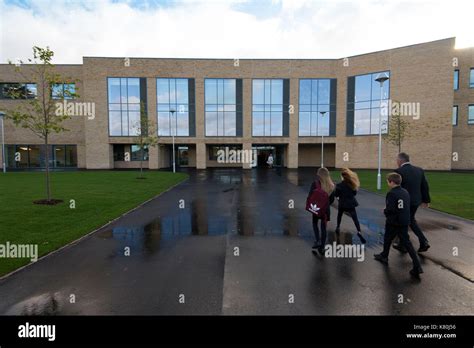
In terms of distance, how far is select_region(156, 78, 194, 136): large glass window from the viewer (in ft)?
99.6

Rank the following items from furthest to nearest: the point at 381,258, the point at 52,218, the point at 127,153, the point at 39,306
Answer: the point at 127,153 → the point at 52,218 → the point at 381,258 → the point at 39,306

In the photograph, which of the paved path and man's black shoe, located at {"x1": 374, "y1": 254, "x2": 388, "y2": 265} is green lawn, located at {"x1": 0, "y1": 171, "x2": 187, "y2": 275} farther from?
man's black shoe, located at {"x1": 374, "y1": 254, "x2": 388, "y2": 265}

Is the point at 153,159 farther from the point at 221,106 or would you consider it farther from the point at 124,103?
the point at 221,106

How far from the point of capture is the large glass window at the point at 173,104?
30344 millimetres

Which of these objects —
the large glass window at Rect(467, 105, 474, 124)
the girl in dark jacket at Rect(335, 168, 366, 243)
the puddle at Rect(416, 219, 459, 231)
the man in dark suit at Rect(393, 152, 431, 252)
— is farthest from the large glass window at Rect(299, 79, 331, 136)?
the man in dark suit at Rect(393, 152, 431, 252)

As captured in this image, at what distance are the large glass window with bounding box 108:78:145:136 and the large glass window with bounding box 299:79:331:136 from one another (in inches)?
773

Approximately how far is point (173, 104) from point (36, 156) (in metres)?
19.6

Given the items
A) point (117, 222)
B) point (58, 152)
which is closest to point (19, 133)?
point (58, 152)

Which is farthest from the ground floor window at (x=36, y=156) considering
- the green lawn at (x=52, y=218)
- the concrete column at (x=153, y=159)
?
the green lawn at (x=52, y=218)

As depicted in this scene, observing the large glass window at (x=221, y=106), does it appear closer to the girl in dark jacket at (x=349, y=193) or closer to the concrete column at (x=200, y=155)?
the concrete column at (x=200, y=155)

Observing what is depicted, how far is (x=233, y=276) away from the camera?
405 centimetres

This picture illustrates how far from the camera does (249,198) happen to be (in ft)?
36.9

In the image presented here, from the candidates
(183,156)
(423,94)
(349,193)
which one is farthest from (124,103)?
(423,94)
